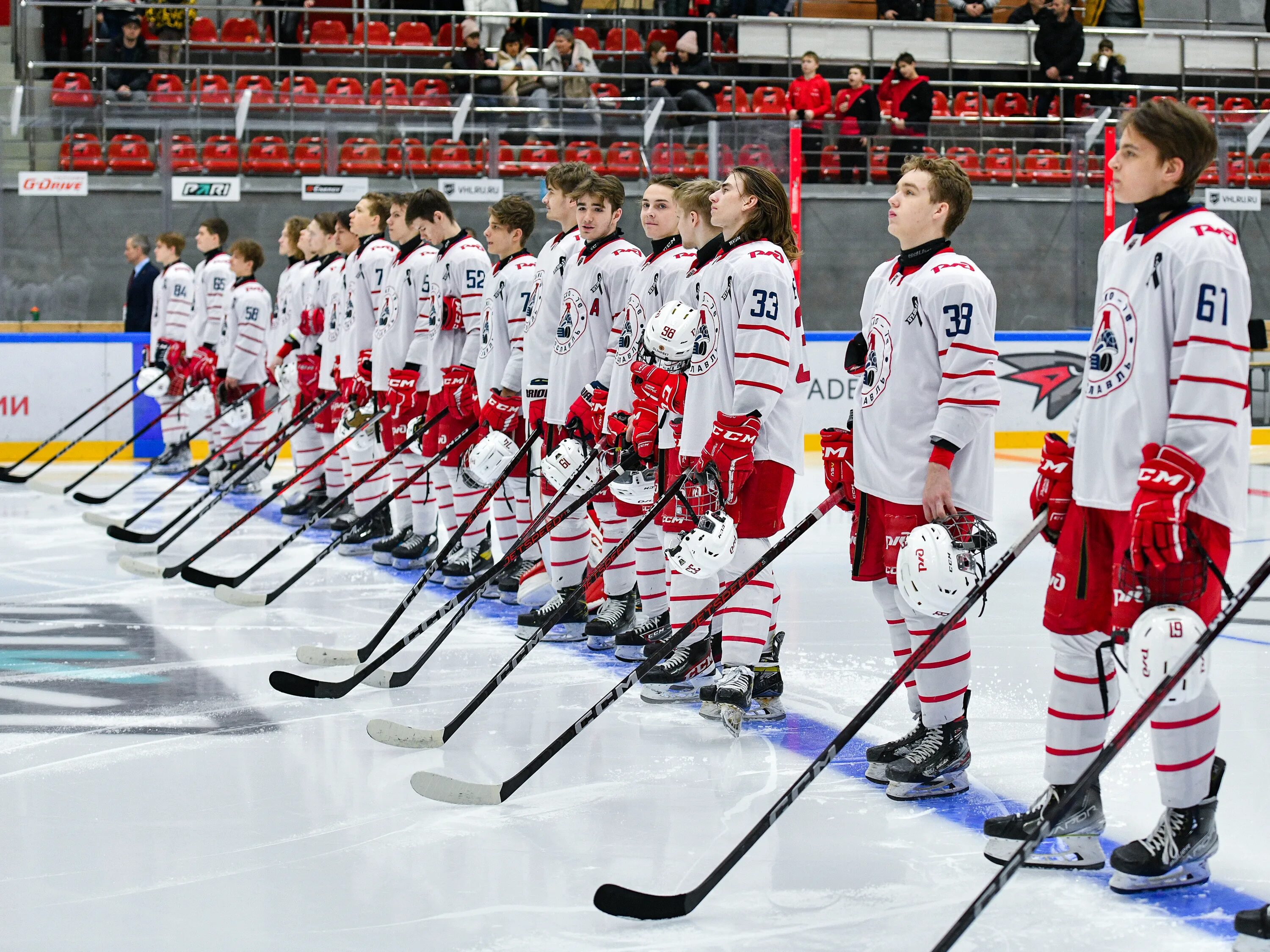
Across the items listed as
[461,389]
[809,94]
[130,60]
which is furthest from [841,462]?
[130,60]

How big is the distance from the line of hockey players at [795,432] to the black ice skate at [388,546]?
0.09ft

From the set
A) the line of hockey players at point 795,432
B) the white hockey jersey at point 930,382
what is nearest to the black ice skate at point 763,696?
the line of hockey players at point 795,432

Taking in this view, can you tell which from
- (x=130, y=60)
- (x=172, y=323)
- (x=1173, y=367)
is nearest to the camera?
(x=1173, y=367)

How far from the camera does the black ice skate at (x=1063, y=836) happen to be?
2.85 m

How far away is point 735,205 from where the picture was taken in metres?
4.00

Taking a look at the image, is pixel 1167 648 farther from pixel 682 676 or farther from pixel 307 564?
pixel 307 564

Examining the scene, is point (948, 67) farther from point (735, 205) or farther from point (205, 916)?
point (205, 916)

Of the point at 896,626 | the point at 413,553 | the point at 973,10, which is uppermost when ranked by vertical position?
the point at 973,10

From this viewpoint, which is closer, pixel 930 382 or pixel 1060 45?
pixel 930 382

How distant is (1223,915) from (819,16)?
14.8 m

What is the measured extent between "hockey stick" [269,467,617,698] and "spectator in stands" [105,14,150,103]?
9394 millimetres

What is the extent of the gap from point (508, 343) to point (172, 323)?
477 centimetres

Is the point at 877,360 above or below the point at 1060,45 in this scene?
below

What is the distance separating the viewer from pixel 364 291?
719 centimetres
